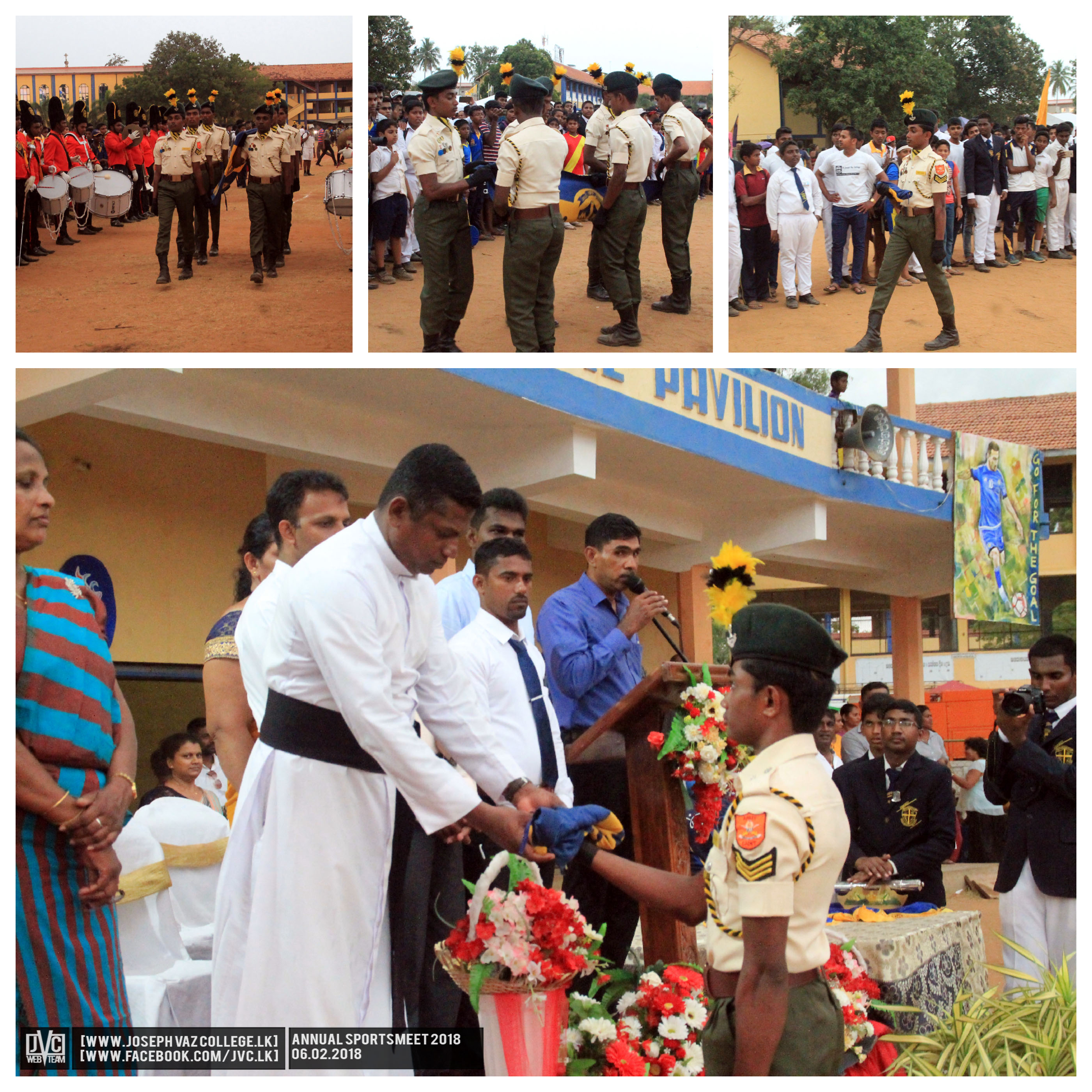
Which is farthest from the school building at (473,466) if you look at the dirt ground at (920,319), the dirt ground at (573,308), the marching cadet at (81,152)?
the marching cadet at (81,152)

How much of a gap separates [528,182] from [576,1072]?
16.0 feet

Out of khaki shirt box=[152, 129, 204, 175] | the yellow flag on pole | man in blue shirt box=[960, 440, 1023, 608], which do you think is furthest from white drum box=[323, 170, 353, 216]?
man in blue shirt box=[960, 440, 1023, 608]

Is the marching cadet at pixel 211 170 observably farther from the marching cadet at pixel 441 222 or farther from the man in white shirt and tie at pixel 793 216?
the man in white shirt and tie at pixel 793 216

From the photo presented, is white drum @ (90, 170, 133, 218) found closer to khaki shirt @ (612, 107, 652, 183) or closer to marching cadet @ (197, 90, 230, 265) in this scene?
marching cadet @ (197, 90, 230, 265)

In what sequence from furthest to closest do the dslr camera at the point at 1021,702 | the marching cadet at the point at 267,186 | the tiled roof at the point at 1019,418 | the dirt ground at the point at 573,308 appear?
1. the tiled roof at the point at 1019,418
2. the marching cadet at the point at 267,186
3. the dirt ground at the point at 573,308
4. the dslr camera at the point at 1021,702

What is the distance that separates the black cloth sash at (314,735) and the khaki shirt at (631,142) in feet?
17.7

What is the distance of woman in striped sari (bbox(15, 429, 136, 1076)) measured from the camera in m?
3.00

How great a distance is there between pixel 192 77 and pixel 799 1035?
696 cm

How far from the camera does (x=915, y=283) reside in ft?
31.1

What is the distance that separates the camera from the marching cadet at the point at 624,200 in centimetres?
754

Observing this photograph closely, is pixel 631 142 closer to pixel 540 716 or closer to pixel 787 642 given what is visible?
pixel 540 716

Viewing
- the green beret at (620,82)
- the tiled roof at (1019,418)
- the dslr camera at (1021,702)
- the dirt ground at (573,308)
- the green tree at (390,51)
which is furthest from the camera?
the tiled roof at (1019,418)

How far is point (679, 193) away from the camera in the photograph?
8.44 metres

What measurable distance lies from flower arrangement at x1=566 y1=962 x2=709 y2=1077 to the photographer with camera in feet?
5.86
